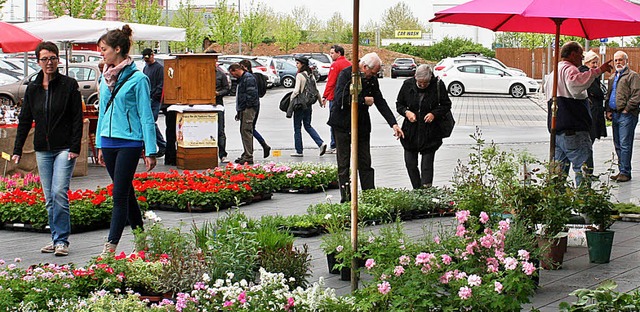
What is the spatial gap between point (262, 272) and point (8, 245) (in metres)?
4.57

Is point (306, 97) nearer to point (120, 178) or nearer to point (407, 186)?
point (407, 186)

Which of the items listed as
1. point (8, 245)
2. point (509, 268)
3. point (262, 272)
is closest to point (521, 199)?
point (509, 268)

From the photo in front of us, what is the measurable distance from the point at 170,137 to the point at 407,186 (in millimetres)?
4876

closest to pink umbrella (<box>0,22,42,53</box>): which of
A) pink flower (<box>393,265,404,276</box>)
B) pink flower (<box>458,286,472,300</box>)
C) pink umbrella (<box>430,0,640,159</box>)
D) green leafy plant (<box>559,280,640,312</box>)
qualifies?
pink umbrella (<box>430,0,640,159</box>)

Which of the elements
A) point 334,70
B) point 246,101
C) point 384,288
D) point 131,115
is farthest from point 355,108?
point 246,101

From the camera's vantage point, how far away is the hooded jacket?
28.5 ft

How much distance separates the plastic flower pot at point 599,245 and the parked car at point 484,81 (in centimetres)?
3503

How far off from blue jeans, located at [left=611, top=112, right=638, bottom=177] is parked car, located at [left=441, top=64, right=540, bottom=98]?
1135 inches

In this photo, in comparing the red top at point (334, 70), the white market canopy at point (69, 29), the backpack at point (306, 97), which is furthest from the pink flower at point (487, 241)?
the white market canopy at point (69, 29)

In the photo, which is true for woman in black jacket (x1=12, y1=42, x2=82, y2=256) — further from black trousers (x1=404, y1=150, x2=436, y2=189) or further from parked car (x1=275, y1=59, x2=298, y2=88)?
parked car (x1=275, y1=59, x2=298, y2=88)

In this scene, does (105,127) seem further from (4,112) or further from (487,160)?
(4,112)

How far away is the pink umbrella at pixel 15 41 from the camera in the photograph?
13672 mm

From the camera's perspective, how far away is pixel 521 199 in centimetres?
752

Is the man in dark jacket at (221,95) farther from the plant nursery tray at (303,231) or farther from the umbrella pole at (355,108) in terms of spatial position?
the umbrella pole at (355,108)
